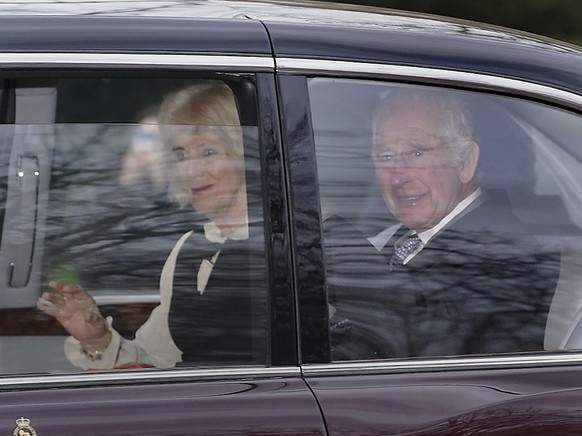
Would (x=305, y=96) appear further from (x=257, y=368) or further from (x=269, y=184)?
(x=257, y=368)

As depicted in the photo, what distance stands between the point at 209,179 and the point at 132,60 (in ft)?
0.84

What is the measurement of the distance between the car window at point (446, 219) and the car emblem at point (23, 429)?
1.81 ft

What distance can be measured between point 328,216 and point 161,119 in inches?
13.8

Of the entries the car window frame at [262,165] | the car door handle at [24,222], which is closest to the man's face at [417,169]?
the car window frame at [262,165]

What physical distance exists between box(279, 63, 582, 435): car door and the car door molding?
0.06 m

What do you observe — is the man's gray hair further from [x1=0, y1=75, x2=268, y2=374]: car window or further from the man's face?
[x1=0, y1=75, x2=268, y2=374]: car window

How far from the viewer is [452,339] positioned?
83.7 inches

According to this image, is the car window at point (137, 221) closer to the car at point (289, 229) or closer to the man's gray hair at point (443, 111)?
the car at point (289, 229)

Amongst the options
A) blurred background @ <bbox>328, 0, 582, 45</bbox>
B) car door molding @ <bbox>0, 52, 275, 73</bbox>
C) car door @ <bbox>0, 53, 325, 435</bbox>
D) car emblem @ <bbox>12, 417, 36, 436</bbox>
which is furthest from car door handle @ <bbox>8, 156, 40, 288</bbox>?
blurred background @ <bbox>328, 0, 582, 45</bbox>

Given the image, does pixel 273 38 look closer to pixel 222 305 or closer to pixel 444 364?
pixel 222 305

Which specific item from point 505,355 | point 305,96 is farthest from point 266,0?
point 505,355

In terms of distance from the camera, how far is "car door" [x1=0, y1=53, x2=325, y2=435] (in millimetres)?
2020

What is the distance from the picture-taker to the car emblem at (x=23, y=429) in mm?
1890

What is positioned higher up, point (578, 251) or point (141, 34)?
point (141, 34)
